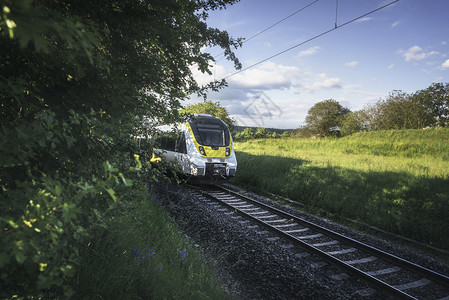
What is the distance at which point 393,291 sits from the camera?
3906 millimetres

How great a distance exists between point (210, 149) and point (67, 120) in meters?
8.59

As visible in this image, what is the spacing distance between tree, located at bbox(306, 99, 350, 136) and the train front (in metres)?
51.9

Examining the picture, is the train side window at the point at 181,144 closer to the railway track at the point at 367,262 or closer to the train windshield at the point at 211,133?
the train windshield at the point at 211,133

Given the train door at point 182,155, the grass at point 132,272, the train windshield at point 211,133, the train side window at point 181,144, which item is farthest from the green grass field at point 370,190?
the grass at point 132,272

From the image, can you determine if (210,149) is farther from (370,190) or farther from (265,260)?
(370,190)

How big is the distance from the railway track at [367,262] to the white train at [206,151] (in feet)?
9.81

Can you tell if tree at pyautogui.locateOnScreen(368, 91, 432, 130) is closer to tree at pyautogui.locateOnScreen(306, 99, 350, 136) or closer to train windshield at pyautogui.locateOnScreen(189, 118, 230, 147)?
tree at pyautogui.locateOnScreen(306, 99, 350, 136)

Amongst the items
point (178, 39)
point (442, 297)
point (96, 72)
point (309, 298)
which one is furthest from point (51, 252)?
point (442, 297)

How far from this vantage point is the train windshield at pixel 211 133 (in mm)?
10625

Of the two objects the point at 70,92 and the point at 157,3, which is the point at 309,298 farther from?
the point at 157,3

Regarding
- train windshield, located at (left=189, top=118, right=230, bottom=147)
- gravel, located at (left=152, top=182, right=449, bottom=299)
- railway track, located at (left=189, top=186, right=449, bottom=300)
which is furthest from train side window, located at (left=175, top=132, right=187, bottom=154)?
railway track, located at (left=189, top=186, right=449, bottom=300)

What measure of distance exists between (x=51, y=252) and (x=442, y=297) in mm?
5636

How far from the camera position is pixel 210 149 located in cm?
1047

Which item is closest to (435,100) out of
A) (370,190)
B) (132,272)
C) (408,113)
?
(408,113)
